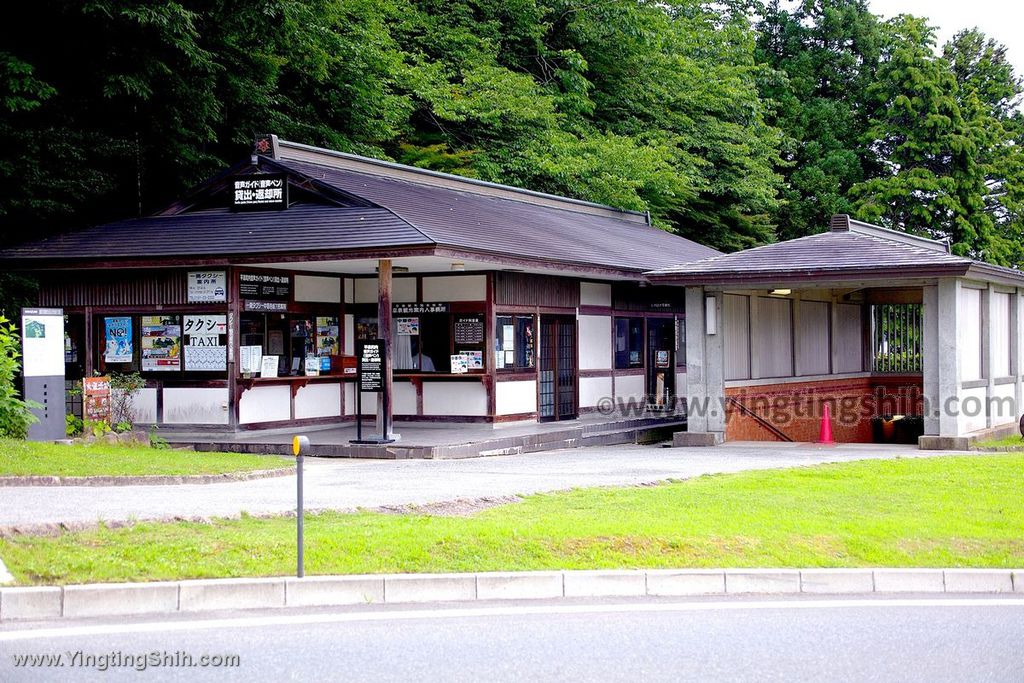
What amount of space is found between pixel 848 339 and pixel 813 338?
1.92 meters

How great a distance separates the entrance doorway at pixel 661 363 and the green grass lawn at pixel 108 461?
12843 mm

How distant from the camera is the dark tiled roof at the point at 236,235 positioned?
19.9 meters

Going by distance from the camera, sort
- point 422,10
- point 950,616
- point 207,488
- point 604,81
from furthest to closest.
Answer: point 604,81, point 422,10, point 207,488, point 950,616

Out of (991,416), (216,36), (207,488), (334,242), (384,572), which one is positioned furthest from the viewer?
(216,36)

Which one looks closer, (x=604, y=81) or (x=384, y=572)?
(x=384, y=572)

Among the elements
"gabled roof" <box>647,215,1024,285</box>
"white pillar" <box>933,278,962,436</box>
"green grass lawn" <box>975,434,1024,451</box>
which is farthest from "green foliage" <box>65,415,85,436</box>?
"green grass lawn" <box>975,434,1024,451</box>

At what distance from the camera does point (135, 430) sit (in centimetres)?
2088

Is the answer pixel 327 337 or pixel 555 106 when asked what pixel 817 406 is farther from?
pixel 555 106

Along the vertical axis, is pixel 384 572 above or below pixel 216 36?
below

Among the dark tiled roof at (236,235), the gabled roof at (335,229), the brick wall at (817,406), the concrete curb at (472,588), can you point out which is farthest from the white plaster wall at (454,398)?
the concrete curb at (472,588)

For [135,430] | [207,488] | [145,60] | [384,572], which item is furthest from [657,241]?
[384,572]

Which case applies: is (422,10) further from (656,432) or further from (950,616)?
(950,616)

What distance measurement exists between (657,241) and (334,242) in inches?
572

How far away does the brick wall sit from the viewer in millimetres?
23094
